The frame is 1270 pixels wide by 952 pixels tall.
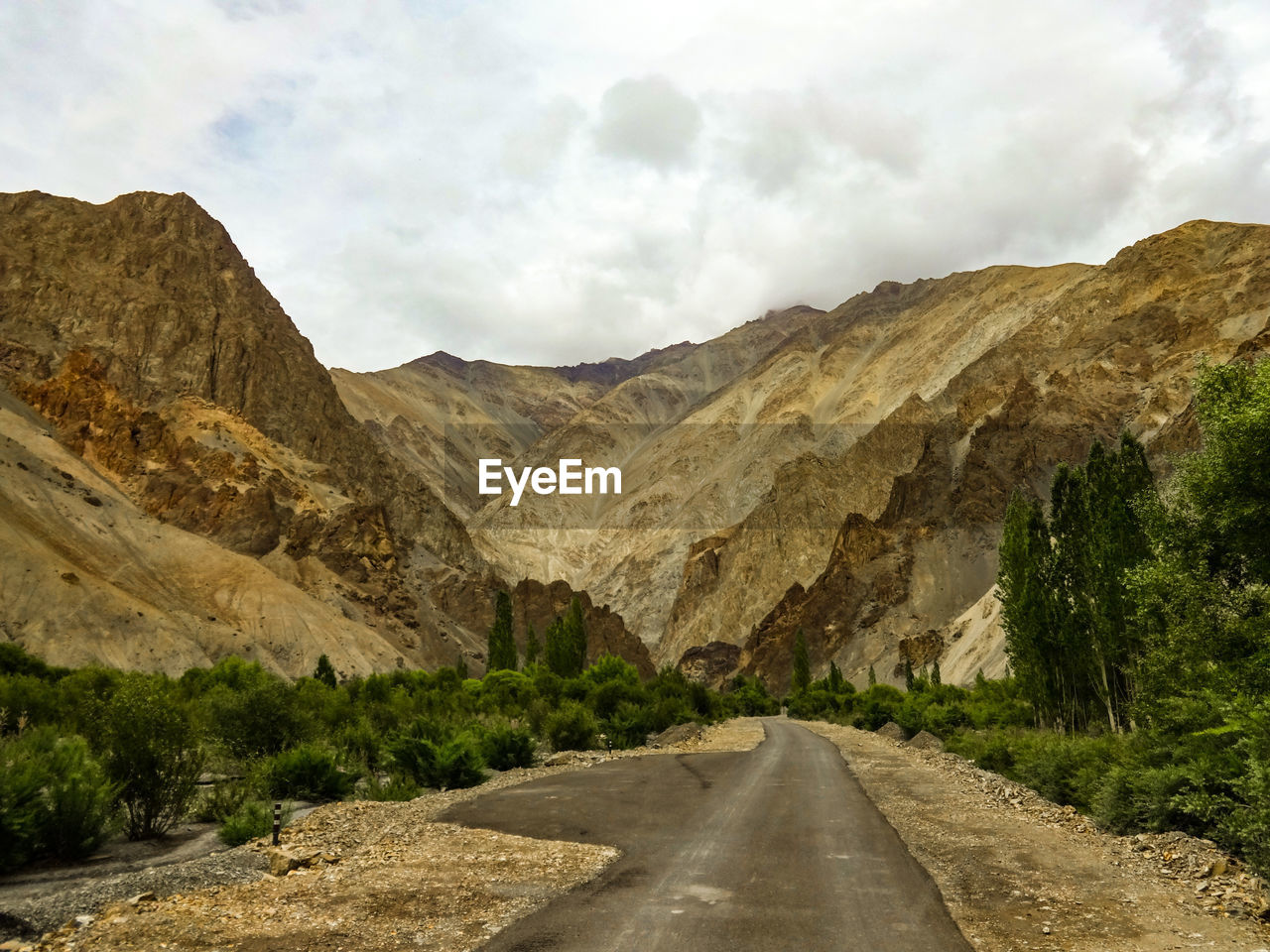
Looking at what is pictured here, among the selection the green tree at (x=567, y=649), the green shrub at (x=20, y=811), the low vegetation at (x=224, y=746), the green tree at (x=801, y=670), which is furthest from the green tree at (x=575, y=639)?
the green shrub at (x=20, y=811)

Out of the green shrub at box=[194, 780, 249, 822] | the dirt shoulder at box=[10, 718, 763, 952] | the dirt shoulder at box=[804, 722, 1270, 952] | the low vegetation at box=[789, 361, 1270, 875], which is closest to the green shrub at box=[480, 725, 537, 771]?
the green shrub at box=[194, 780, 249, 822]

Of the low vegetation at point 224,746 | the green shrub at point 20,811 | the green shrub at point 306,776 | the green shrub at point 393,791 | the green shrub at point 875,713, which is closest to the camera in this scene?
the green shrub at point 20,811

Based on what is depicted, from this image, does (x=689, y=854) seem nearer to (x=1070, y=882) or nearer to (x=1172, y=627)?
(x=1070, y=882)

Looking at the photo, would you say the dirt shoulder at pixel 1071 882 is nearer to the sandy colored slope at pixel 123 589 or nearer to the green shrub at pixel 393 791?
the green shrub at pixel 393 791

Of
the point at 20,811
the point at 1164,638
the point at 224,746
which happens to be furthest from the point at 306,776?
the point at 1164,638

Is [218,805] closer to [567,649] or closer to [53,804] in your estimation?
[53,804]

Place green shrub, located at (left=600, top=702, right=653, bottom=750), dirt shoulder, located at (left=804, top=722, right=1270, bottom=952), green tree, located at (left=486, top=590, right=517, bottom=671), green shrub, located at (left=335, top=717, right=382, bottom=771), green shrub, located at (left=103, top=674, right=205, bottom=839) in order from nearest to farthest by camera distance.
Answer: dirt shoulder, located at (left=804, top=722, right=1270, bottom=952)
green shrub, located at (left=103, top=674, right=205, bottom=839)
green shrub, located at (left=335, top=717, right=382, bottom=771)
green shrub, located at (left=600, top=702, right=653, bottom=750)
green tree, located at (left=486, top=590, right=517, bottom=671)

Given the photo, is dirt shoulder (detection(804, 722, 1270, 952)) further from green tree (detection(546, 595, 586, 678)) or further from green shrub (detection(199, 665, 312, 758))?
green tree (detection(546, 595, 586, 678))
